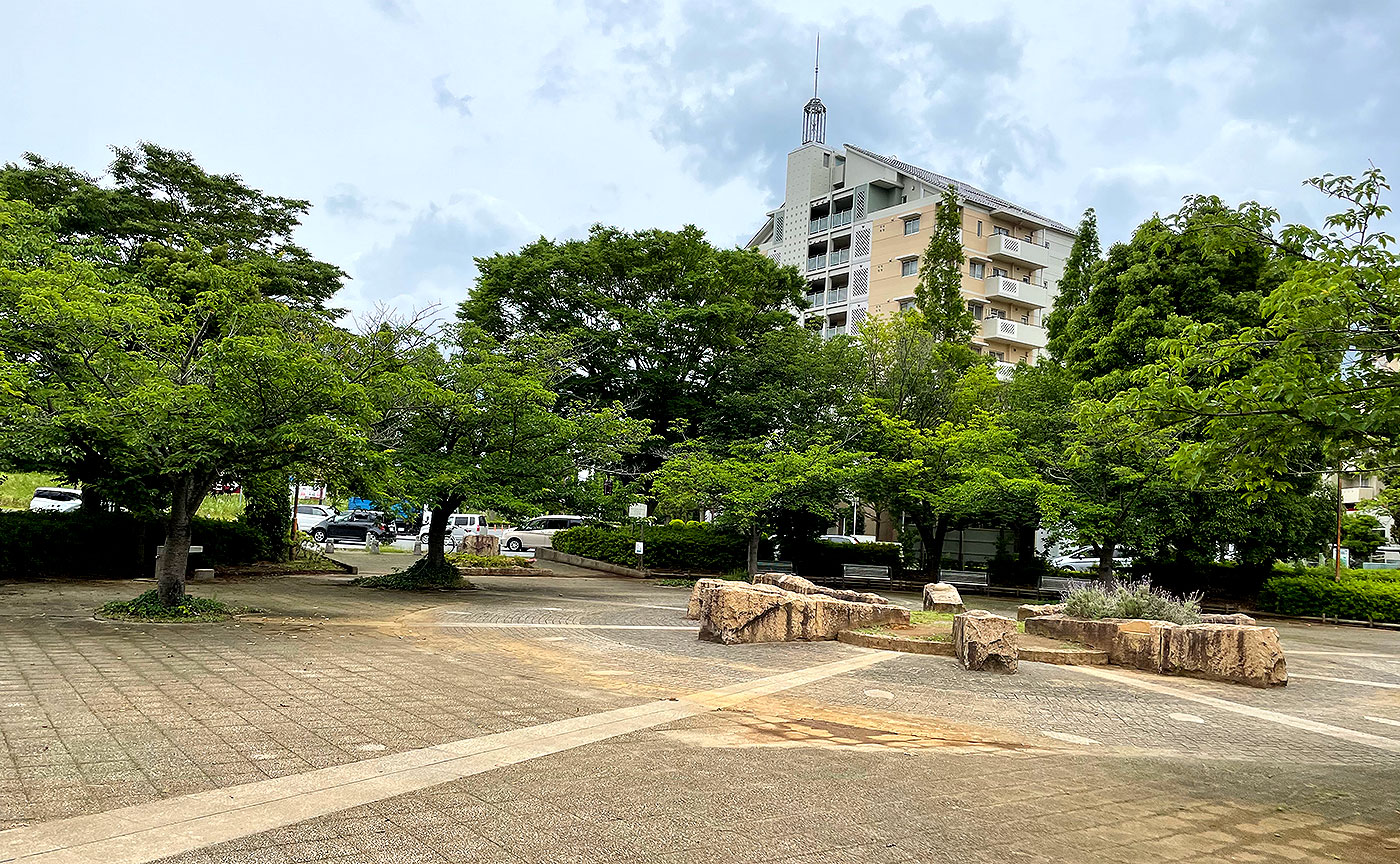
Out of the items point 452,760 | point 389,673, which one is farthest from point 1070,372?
point 452,760

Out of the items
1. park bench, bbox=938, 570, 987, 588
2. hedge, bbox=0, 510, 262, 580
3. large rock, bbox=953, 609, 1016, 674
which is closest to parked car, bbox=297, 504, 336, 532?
hedge, bbox=0, 510, 262, 580

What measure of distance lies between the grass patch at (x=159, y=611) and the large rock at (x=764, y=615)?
21.9 feet

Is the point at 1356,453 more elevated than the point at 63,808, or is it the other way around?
the point at 1356,453

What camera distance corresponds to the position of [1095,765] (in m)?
6.71

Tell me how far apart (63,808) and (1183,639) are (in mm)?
12014

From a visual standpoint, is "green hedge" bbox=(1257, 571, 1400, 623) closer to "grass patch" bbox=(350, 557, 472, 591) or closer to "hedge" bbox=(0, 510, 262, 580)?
"grass patch" bbox=(350, 557, 472, 591)

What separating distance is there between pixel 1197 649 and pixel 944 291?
3016 centimetres

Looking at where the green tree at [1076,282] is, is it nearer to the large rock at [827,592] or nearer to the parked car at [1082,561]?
the parked car at [1082,561]

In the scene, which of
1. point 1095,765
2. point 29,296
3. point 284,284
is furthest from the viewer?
point 284,284

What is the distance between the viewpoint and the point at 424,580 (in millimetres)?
20406

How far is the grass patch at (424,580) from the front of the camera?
20.3m

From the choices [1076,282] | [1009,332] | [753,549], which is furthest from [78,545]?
[1009,332]

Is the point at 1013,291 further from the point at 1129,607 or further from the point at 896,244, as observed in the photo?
the point at 1129,607

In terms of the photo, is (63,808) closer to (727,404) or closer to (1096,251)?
(727,404)
